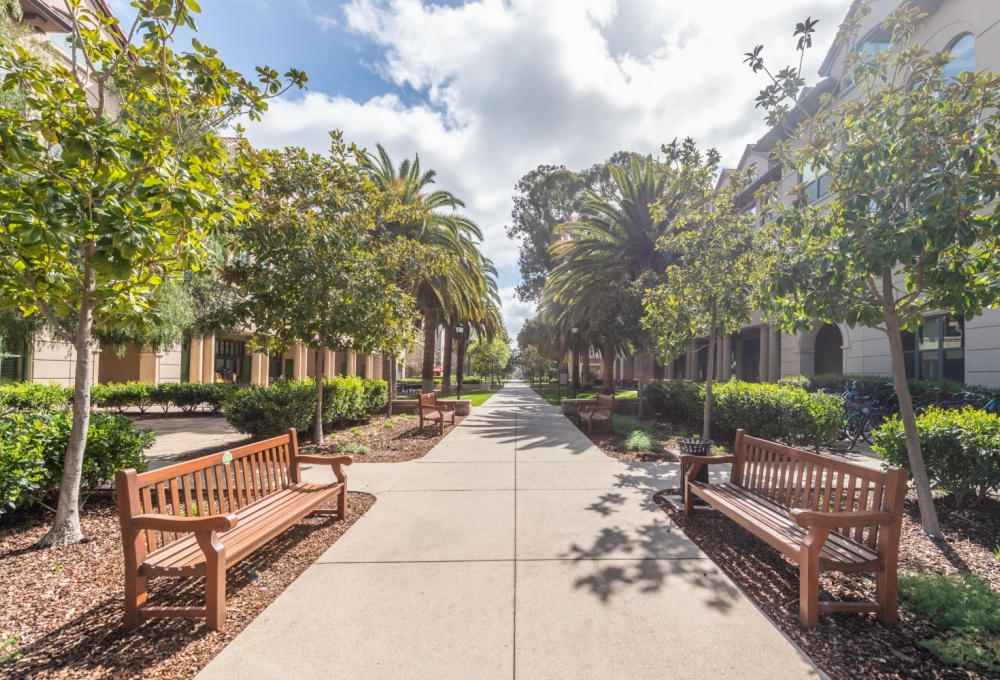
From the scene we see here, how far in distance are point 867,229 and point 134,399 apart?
21.0 metres

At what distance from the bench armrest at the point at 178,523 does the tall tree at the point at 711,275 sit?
8.16 metres

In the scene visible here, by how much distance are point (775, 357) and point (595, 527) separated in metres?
20.0

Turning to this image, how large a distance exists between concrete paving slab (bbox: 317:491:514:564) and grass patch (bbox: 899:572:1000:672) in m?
2.91

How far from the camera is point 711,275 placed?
28.7 ft

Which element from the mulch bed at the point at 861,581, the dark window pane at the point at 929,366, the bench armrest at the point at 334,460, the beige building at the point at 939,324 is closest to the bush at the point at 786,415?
the beige building at the point at 939,324

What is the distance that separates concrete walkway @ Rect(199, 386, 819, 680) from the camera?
2.66m

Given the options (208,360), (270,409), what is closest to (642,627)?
(270,409)

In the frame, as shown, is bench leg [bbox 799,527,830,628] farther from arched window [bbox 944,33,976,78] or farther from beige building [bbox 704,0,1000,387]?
arched window [bbox 944,33,976,78]

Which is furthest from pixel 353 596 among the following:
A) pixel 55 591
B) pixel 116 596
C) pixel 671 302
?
pixel 671 302

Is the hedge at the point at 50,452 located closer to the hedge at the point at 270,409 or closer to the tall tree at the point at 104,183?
the tall tree at the point at 104,183

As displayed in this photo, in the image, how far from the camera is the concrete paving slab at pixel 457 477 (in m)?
6.43

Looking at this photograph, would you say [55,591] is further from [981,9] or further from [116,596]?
[981,9]

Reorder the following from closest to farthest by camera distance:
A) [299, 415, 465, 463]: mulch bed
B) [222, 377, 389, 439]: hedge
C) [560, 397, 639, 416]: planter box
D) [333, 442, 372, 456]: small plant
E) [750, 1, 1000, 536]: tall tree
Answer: [750, 1, 1000, 536]: tall tree
[299, 415, 465, 463]: mulch bed
[333, 442, 372, 456]: small plant
[222, 377, 389, 439]: hedge
[560, 397, 639, 416]: planter box

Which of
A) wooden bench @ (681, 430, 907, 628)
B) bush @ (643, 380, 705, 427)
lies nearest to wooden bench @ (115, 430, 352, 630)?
wooden bench @ (681, 430, 907, 628)
